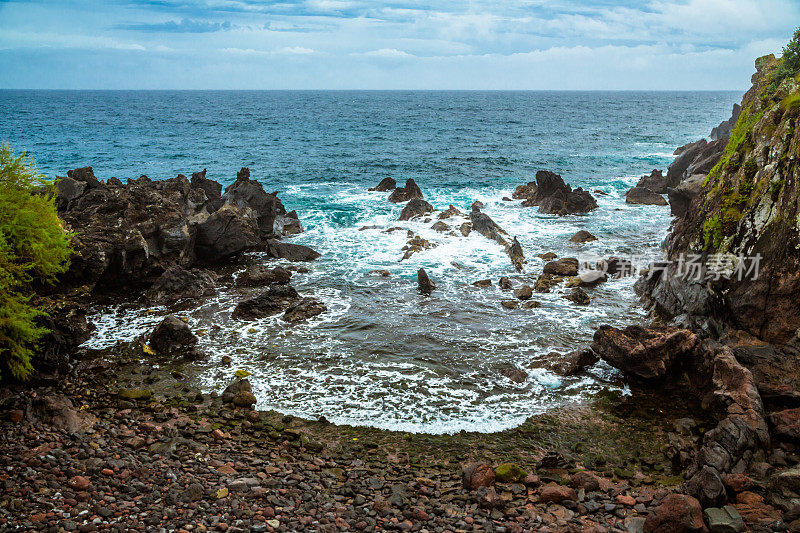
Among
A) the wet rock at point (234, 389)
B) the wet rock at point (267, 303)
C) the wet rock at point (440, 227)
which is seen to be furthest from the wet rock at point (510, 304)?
the wet rock at point (440, 227)

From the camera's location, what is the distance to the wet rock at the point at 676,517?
9594mm

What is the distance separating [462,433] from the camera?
1462 centimetres

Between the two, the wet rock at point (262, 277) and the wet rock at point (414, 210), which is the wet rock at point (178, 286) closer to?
the wet rock at point (262, 277)

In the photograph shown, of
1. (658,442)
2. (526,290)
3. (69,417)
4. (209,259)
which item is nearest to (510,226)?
(526,290)

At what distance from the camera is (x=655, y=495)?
1139 centimetres

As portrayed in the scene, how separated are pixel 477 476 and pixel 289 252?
21.9 m

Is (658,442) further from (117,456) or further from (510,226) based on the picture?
(510,226)

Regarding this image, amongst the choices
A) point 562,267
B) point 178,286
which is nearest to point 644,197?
point 562,267

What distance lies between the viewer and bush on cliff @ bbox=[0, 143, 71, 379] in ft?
50.3

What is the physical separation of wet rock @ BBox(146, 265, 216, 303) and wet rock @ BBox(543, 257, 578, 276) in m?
17.6

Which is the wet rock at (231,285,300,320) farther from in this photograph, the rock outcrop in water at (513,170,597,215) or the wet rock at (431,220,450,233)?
the rock outcrop in water at (513,170,597,215)

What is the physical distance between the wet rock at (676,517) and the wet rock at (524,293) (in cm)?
1489

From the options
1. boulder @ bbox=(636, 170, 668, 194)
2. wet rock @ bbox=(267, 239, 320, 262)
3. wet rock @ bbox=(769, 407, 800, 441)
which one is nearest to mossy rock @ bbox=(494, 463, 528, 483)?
wet rock @ bbox=(769, 407, 800, 441)

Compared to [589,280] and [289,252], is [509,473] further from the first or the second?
[289,252]
